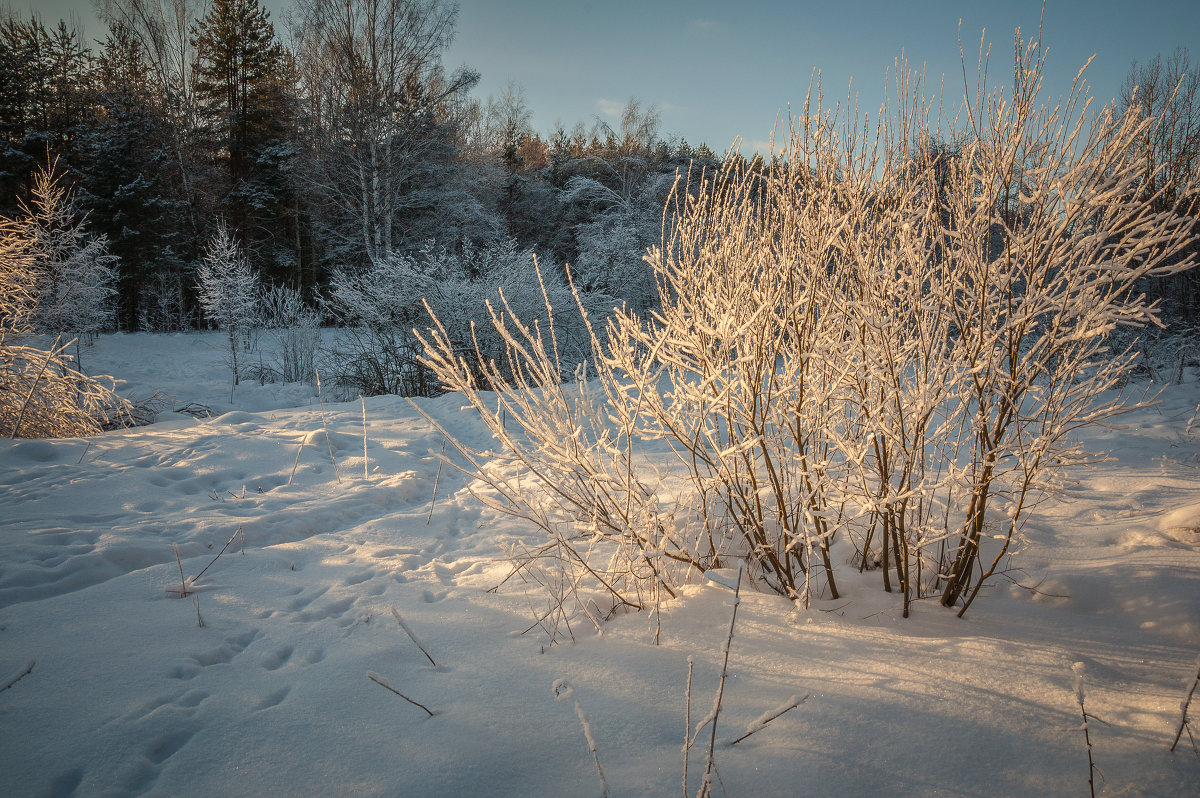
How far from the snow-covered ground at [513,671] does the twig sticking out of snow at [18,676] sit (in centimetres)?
3

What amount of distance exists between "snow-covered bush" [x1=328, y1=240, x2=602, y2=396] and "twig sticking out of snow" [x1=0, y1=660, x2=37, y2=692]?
7.71 metres

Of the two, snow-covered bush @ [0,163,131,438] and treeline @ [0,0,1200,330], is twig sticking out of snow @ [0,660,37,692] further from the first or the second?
treeline @ [0,0,1200,330]

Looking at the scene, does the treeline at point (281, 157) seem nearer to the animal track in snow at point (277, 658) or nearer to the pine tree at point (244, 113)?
the pine tree at point (244, 113)

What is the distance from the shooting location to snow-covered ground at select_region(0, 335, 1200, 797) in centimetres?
128

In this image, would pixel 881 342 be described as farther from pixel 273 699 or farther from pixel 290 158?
pixel 290 158

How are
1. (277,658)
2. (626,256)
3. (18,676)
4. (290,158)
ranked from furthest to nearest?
(290,158)
(626,256)
(277,658)
(18,676)

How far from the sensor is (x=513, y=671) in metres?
1.73

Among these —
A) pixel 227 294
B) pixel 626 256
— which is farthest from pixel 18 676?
pixel 626 256

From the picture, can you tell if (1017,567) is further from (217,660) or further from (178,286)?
(178,286)

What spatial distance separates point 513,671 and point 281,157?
20872mm

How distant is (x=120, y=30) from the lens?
1853 cm

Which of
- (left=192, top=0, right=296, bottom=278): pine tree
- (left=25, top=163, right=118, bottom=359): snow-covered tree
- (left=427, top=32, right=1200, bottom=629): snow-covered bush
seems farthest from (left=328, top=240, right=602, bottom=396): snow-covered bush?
(left=192, top=0, right=296, bottom=278): pine tree

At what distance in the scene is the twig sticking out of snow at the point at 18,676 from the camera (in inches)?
61.9

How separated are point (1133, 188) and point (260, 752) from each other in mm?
3215
